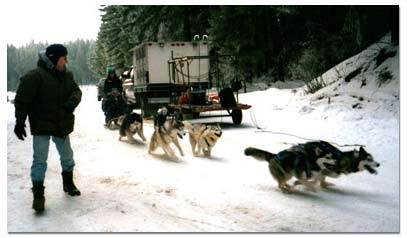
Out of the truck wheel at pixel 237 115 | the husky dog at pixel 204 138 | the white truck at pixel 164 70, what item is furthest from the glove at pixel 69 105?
the white truck at pixel 164 70

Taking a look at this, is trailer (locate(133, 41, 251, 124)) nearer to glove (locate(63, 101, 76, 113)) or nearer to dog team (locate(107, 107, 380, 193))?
dog team (locate(107, 107, 380, 193))

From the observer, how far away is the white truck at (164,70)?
491 inches

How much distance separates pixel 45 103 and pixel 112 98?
6100 mm

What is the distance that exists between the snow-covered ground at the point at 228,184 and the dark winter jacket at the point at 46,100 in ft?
2.63

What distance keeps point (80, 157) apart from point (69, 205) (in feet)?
6.26

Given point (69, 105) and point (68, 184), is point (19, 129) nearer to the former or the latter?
point (69, 105)

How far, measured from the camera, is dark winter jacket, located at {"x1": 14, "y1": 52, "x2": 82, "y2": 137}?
4508 mm

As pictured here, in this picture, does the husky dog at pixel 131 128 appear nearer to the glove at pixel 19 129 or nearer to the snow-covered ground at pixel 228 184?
the snow-covered ground at pixel 228 184

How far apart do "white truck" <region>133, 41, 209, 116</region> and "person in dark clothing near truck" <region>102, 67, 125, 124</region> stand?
1.80 m

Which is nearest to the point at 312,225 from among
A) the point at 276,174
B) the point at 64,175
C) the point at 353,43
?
the point at 276,174

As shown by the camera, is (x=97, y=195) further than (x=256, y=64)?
No

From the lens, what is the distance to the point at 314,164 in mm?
5273

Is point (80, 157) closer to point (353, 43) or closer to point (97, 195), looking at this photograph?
point (97, 195)

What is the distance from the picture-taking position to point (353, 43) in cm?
845
